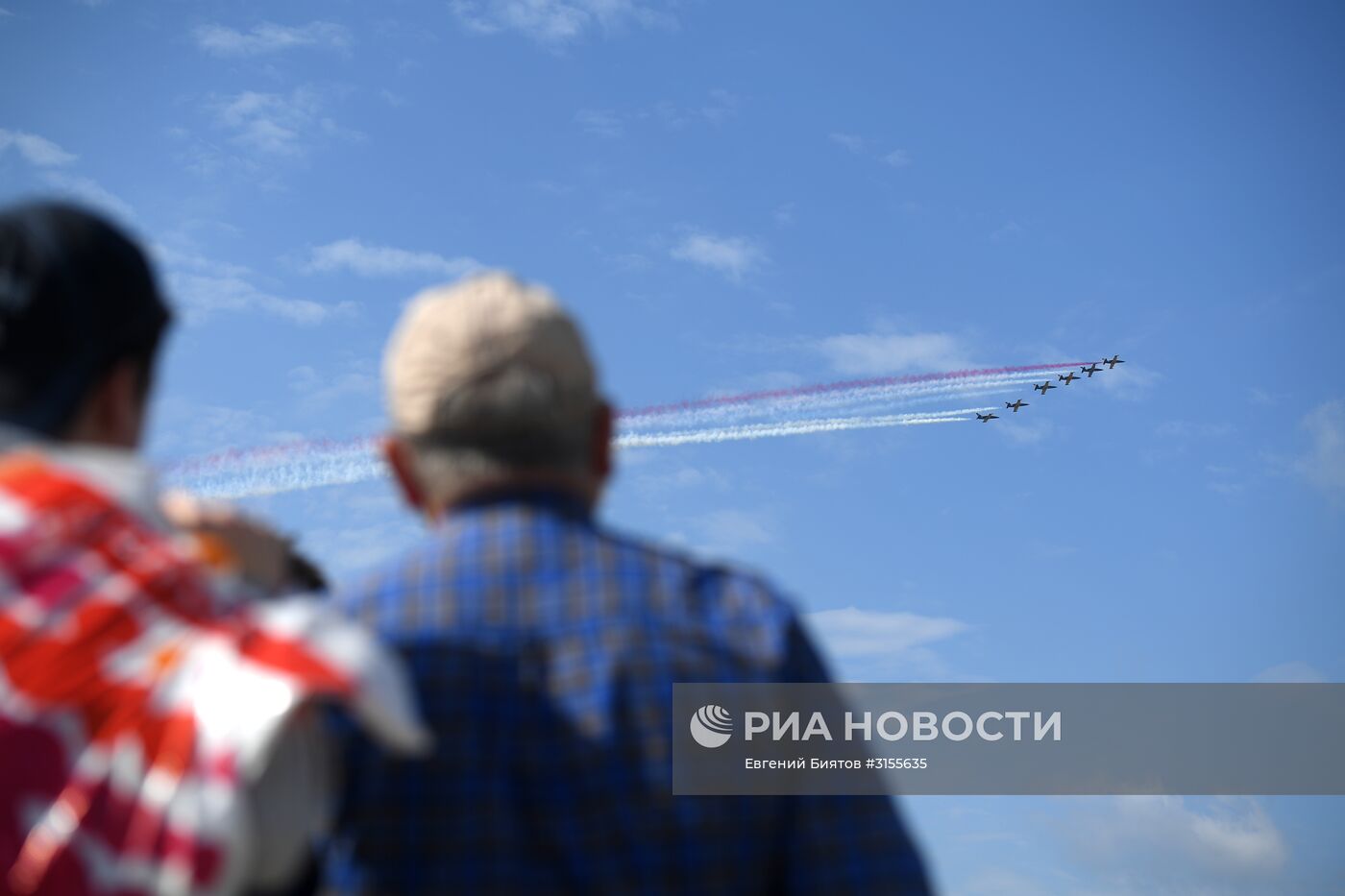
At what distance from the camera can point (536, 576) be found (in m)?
3.86

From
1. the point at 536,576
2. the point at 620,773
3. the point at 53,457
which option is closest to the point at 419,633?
the point at 536,576

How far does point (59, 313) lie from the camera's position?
10.0ft

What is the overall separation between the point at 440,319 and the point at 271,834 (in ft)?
5.94

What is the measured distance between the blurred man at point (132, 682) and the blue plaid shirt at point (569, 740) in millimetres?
687

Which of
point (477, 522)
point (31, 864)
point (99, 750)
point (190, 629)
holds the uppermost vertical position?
point (477, 522)

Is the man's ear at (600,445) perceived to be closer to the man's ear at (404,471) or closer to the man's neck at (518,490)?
the man's neck at (518,490)

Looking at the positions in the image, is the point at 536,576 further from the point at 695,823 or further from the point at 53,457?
the point at 53,457

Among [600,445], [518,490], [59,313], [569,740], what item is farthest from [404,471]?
[59,313]

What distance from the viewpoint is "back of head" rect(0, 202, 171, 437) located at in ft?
9.96

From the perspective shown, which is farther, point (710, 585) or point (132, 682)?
point (710, 585)

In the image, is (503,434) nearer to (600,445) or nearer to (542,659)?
(600,445)

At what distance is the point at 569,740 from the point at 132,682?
1.31 m

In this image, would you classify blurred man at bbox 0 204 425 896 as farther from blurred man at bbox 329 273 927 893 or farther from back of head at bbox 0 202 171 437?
blurred man at bbox 329 273 927 893

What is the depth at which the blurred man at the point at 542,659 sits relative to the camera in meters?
3.61
